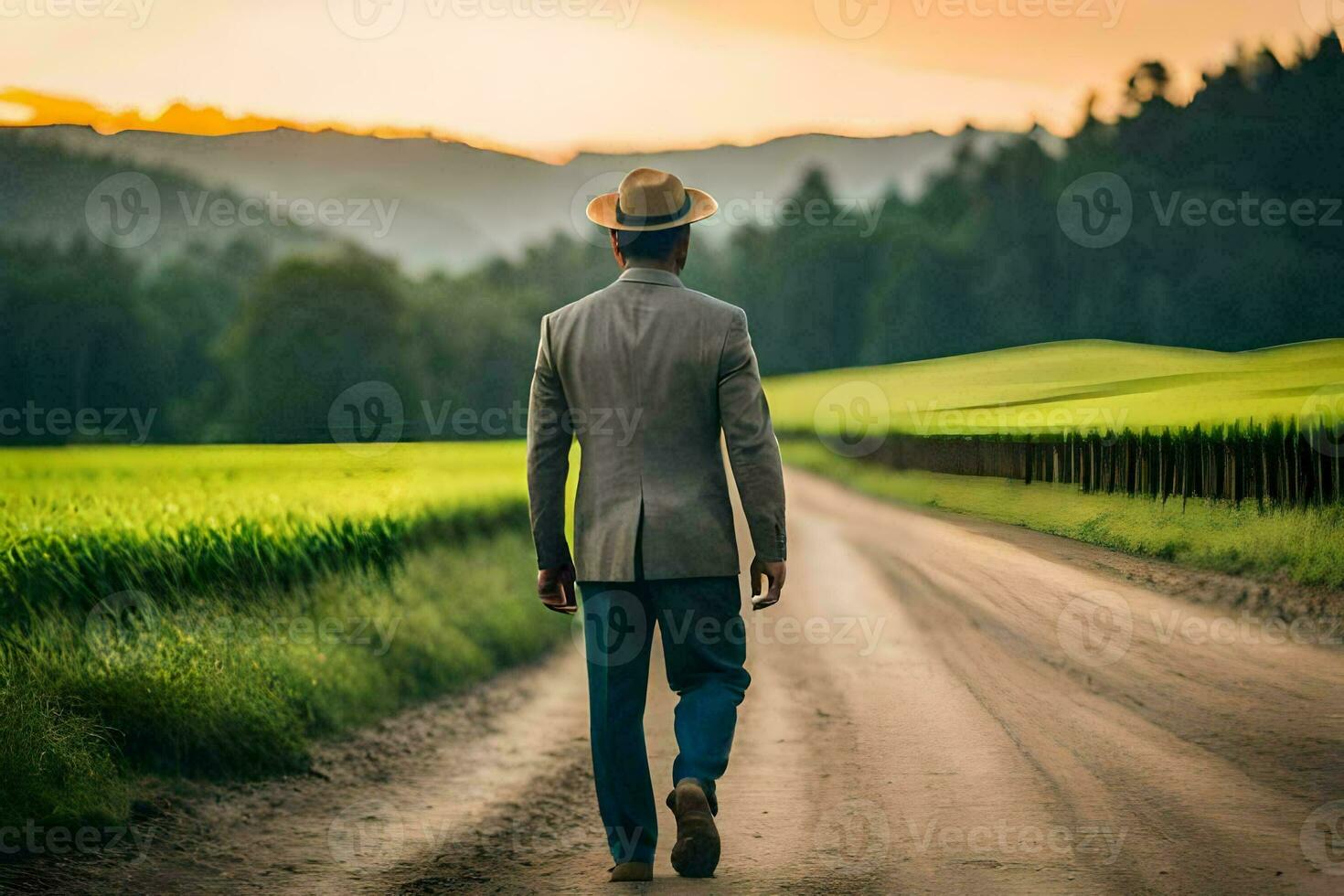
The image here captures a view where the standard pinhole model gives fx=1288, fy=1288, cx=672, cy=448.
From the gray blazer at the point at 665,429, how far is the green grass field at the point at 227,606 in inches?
101

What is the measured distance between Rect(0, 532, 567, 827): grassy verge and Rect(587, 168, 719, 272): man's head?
324cm

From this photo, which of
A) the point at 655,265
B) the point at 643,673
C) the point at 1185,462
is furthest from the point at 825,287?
the point at 643,673

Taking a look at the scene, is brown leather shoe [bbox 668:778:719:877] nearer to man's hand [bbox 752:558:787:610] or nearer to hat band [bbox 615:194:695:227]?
man's hand [bbox 752:558:787:610]

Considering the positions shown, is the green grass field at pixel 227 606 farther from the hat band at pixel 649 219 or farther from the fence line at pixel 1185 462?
the fence line at pixel 1185 462

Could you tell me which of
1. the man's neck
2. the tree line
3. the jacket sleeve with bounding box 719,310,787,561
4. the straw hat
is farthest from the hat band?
the tree line

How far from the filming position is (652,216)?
4.98 m

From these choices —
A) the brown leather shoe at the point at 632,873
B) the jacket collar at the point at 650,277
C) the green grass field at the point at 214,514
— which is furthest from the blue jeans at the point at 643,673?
the green grass field at the point at 214,514

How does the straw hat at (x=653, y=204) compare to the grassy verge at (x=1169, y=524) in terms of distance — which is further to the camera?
the grassy verge at (x=1169, y=524)

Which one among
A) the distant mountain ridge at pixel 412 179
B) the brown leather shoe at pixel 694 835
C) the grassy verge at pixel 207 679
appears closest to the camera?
the brown leather shoe at pixel 694 835

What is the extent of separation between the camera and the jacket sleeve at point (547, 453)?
5027 mm

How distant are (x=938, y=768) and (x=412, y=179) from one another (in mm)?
5596

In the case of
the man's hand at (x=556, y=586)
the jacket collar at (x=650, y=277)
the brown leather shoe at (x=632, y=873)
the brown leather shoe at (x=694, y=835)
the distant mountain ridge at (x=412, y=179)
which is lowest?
the brown leather shoe at (x=632, y=873)

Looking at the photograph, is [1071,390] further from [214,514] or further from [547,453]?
[214,514]


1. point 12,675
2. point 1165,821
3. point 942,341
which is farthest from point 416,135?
point 1165,821
